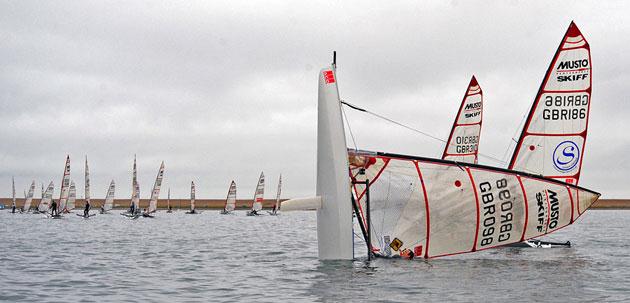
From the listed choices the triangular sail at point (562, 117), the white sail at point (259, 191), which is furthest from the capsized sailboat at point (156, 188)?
the triangular sail at point (562, 117)

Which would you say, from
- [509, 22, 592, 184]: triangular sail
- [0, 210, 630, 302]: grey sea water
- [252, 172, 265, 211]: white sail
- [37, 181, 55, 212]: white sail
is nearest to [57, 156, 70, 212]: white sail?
[37, 181, 55, 212]: white sail

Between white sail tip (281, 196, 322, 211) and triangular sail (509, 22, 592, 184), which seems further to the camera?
triangular sail (509, 22, 592, 184)

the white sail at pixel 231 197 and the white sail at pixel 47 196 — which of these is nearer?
the white sail at pixel 47 196

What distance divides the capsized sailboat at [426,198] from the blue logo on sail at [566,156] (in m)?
5.77

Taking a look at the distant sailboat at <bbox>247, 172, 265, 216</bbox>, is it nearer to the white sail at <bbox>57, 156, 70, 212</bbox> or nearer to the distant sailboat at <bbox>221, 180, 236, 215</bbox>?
the distant sailboat at <bbox>221, 180, 236, 215</bbox>

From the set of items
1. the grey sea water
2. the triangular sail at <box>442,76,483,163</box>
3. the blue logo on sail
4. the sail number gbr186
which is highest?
the triangular sail at <box>442,76,483,163</box>

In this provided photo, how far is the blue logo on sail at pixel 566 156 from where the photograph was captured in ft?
87.7

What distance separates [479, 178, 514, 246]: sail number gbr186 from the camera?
67.2ft

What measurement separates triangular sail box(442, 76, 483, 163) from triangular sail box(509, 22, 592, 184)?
27.7 ft

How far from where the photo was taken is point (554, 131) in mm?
26734

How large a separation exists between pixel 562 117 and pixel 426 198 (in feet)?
31.3

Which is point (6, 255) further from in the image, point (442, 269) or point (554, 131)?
point (554, 131)

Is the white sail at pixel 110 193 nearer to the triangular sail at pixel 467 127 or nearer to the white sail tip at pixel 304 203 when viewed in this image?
the triangular sail at pixel 467 127

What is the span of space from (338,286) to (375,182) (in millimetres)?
5342
